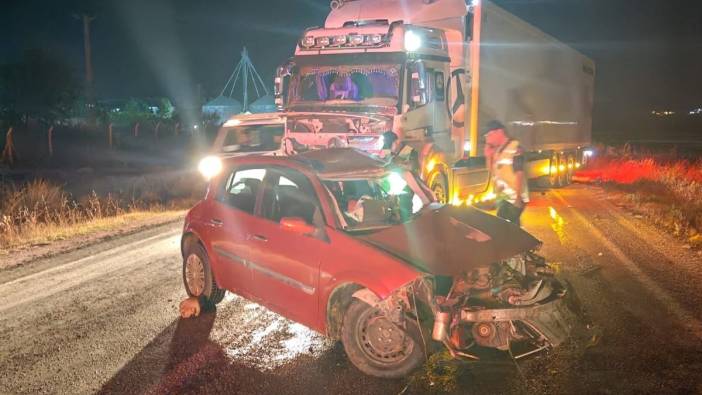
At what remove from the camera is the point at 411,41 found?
35.0ft

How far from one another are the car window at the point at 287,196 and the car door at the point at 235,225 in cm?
12

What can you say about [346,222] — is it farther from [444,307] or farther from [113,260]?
[113,260]

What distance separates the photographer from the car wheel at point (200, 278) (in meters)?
6.20

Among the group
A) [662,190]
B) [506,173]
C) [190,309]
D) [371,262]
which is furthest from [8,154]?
[371,262]

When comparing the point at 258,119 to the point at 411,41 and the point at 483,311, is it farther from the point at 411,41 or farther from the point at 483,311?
the point at 483,311

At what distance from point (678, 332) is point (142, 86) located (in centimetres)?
10232

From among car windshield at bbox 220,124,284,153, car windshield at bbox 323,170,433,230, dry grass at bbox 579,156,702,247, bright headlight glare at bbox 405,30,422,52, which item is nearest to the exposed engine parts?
car windshield at bbox 323,170,433,230

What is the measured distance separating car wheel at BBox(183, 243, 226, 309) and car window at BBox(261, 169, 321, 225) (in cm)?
108

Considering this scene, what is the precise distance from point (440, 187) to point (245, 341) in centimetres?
690

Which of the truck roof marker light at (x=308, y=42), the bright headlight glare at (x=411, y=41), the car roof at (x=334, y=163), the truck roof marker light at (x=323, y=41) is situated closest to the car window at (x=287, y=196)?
the car roof at (x=334, y=163)

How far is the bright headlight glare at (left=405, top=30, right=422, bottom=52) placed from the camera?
419 inches

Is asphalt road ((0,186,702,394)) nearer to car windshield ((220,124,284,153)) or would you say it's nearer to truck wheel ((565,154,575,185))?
car windshield ((220,124,284,153))

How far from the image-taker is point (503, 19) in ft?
42.4

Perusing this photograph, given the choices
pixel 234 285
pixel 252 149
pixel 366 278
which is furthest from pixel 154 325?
pixel 252 149
